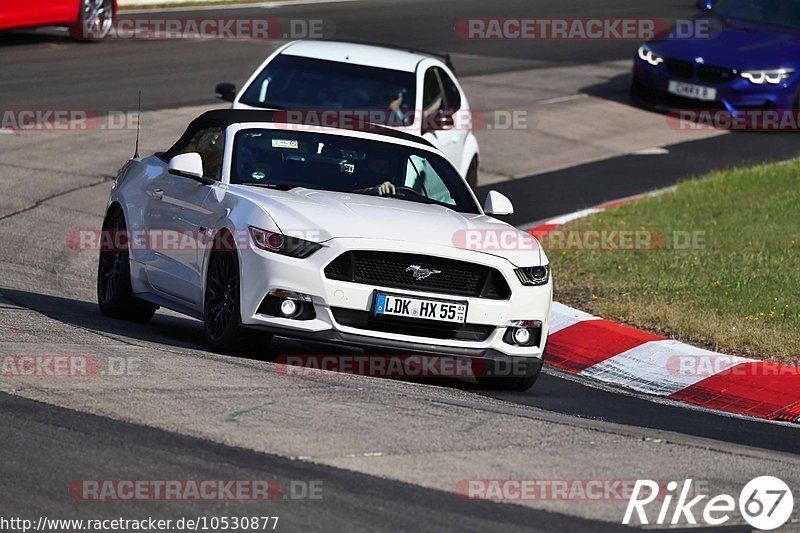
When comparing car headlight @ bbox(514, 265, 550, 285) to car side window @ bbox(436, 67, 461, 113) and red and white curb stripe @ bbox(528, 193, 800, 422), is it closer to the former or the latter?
red and white curb stripe @ bbox(528, 193, 800, 422)

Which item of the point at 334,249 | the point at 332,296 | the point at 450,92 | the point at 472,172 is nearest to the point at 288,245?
the point at 334,249

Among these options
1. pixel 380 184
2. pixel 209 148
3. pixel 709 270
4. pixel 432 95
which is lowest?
pixel 709 270

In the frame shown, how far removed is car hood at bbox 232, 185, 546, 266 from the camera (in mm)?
8750

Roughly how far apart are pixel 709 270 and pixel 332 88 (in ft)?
14.0

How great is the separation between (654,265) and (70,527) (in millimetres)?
8658

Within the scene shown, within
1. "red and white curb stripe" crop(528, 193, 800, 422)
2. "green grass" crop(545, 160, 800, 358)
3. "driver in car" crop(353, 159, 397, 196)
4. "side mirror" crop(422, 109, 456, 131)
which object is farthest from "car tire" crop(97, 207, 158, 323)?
"side mirror" crop(422, 109, 456, 131)

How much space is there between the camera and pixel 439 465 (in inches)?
263

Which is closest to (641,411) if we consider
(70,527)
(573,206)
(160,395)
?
(160,395)

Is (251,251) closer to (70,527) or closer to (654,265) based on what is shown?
(70,527)

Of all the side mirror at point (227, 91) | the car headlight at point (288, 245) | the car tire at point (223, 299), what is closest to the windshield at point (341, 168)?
the car tire at point (223, 299)

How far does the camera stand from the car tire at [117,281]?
10500mm

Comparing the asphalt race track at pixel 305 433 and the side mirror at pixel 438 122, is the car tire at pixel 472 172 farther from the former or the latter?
the asphalt race track at pixel 305 433

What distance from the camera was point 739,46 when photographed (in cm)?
2234

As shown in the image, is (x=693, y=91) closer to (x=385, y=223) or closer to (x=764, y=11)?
(x=764, y=11)
